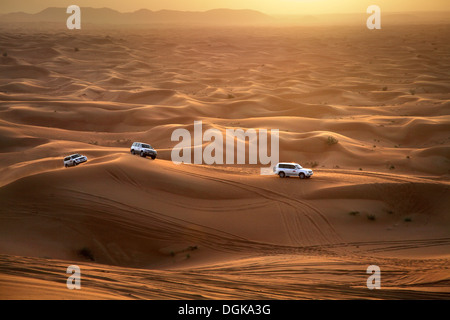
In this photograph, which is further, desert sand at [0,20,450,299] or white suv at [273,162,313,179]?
white suv at [273,162,313,179]

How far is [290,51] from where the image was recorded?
91438mm

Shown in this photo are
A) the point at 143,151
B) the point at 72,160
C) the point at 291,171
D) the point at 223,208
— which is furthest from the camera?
the point at 143,151

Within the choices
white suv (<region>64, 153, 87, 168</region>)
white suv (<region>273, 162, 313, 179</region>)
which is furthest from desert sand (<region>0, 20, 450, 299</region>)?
white suv (<region>64, 153, 87, 168</region>)

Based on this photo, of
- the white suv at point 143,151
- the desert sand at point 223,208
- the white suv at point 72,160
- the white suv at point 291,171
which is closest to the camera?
the desert sand at point 223,208

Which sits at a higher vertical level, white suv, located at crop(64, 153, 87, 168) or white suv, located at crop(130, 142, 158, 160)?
white suv, located at crop(130, 142, 158, 160)

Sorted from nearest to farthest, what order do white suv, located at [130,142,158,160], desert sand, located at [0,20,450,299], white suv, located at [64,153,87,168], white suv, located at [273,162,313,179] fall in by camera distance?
desert sand, located at [0,20,450,299] < white suv, located at [64,153,87,168] < white suv, located at [273,162,313,179] < white suv, located at [130,142,158,160]

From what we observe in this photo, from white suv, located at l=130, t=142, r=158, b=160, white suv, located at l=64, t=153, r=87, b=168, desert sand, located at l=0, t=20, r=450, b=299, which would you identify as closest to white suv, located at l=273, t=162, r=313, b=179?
desert sand, located at l=0, t=20, r=450, b=299

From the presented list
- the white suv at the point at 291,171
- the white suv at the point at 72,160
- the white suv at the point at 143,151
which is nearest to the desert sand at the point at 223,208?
the white suv at the point at 291,171

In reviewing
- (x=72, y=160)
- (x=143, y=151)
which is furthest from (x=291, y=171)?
(x=72, y=160)

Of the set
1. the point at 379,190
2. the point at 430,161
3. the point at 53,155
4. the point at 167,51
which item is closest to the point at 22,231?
the point at 53,155

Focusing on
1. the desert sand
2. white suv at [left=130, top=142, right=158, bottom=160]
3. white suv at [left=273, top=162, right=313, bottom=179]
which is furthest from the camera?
white suv at [left=130, top=142, right=158, bottom=160]

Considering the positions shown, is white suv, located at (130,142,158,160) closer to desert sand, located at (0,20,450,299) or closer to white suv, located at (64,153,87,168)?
desert sand, located at (0,20,450,299)

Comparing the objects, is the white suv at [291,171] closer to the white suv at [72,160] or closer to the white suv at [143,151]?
the white suv at [143,151]

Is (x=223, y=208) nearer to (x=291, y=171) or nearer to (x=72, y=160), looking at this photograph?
(x=291, y=171)
